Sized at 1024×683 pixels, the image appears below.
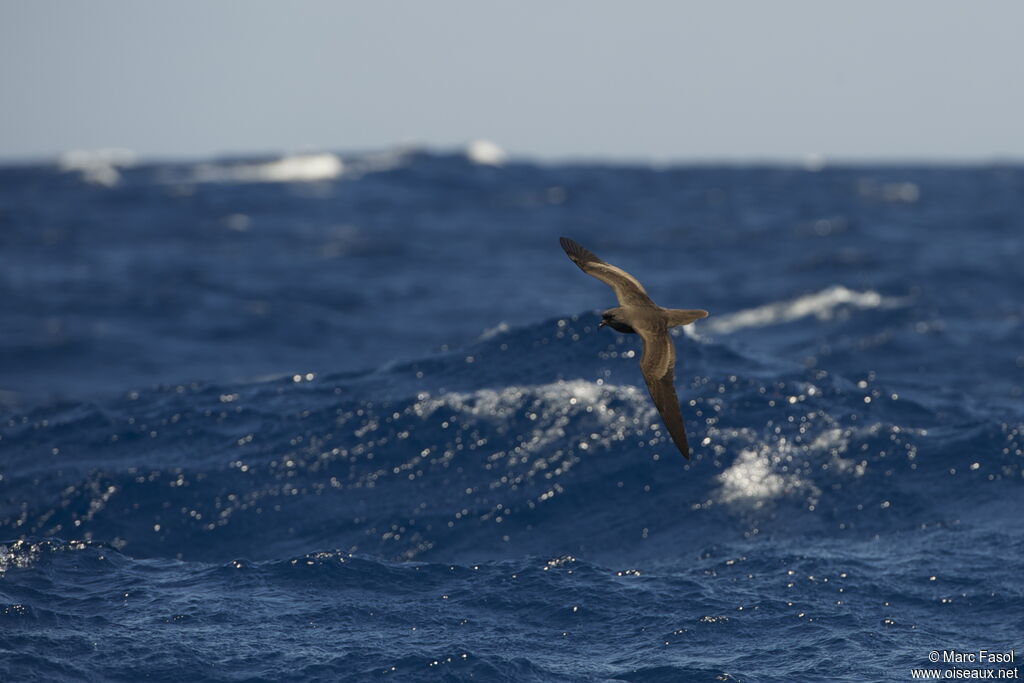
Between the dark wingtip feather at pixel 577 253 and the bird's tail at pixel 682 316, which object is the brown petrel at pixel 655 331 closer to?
the bird's tail at pixel 682 316

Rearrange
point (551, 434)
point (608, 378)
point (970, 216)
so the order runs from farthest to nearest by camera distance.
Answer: point (970, 216)
point (608, 378)
point (551, 434)

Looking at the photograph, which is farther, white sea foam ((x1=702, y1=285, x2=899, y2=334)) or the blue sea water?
white sea foam ((x1=702, y1=285, x2=899, y2=334))

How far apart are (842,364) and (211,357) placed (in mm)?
18894

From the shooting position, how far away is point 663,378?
13.0m

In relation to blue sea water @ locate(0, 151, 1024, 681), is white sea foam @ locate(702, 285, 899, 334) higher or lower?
higher

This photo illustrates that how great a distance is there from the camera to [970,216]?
6506cm

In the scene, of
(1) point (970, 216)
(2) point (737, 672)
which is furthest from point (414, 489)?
(1) point (970, 216)

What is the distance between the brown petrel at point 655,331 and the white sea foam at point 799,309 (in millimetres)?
21169

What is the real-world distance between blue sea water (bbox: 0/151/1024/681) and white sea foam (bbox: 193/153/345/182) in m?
65.3

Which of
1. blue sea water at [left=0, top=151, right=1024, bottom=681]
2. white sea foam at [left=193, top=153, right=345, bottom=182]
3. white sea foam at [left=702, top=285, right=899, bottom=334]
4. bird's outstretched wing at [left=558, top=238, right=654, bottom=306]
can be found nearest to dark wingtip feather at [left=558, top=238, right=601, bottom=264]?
bird's outstretched wing at [left=558, top=238, right=654, bottom=306]

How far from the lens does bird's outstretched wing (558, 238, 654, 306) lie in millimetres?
14570

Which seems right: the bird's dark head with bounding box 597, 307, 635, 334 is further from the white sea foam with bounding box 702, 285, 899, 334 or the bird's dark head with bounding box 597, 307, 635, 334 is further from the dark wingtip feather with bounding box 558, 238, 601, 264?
the white sea foam with bounding box 702, 285, 899, 334

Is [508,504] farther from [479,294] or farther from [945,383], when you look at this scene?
[479,294]

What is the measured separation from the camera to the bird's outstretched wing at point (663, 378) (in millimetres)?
12359
